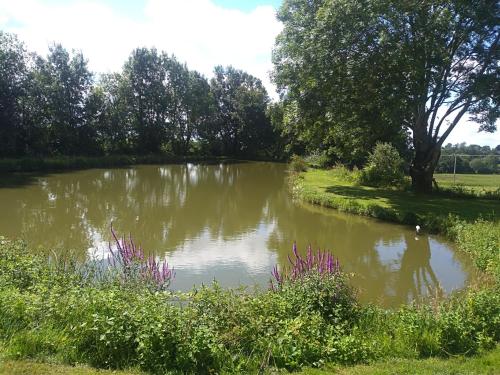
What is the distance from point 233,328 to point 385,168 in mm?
22924

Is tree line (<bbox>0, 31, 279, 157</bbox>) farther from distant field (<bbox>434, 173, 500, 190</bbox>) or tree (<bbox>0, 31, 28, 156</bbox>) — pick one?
distant field (<bbox>434, 173, 500, 190</bbox>)

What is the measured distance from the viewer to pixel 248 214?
67.1ft

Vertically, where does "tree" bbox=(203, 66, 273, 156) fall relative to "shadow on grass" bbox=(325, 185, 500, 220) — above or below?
above

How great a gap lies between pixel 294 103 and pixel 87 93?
37208mm

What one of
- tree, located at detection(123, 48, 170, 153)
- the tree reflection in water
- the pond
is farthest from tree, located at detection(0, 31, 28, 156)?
the tree reflection in water

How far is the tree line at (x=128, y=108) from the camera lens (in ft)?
137

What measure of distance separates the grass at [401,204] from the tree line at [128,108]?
3017 centimetres

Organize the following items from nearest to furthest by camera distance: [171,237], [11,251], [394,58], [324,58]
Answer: [11,251], [171,237], [394,58], [324,58]

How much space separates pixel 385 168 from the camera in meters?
26.5

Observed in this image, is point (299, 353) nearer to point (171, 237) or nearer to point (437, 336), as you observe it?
point (437, 336)

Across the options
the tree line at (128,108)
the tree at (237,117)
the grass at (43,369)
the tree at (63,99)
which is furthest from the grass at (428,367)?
the tree at (237,117)

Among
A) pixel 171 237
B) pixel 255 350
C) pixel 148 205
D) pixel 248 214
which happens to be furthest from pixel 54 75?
pixel 255 350

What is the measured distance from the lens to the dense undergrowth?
4836 mm

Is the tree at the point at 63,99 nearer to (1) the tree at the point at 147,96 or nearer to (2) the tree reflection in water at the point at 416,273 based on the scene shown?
(1) the tree at the point at 147,96
